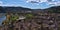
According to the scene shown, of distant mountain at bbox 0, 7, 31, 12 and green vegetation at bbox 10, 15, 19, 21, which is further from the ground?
distant mountain at bbox 0, 7, 31, 12

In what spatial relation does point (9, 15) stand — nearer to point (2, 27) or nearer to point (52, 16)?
point (2, 27)

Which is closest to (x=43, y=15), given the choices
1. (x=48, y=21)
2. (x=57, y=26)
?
(x=48, y=21)

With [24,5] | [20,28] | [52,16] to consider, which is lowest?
[20,28]

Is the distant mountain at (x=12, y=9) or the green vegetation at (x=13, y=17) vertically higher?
the distant mountain at (x=12, y=9)

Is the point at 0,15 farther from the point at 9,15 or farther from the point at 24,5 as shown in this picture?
the point at 24,5

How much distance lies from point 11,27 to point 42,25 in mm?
323

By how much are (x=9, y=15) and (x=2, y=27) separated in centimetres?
15

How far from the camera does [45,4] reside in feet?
4.83

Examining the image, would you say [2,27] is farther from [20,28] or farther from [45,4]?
[45,4]

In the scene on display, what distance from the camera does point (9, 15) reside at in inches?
58.3

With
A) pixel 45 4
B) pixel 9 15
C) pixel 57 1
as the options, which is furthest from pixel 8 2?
pixel 57 1

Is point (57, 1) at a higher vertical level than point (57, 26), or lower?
higher

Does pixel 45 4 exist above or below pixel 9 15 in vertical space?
above

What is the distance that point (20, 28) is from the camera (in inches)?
57.7
